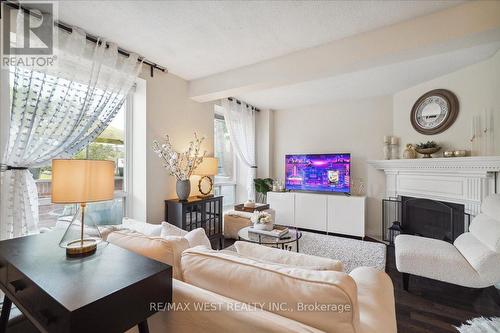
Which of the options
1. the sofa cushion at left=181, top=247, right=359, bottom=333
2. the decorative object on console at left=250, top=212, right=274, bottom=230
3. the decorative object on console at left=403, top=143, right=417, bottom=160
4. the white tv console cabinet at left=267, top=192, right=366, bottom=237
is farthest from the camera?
the white tv console cabinet at left=267, top=192, right=366, bottom=237

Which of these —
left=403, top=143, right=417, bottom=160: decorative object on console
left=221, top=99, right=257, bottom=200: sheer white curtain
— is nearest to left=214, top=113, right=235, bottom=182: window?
left=221, top=99, right=257, bottom=200: sheer white curtain

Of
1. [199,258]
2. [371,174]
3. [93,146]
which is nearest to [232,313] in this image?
[199,258]

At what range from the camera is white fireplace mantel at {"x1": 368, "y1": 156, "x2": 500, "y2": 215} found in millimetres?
2521

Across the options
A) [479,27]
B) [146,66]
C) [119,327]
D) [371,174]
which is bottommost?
[119,327]

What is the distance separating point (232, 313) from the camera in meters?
0.82

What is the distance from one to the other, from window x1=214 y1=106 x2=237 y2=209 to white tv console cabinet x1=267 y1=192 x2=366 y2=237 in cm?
81

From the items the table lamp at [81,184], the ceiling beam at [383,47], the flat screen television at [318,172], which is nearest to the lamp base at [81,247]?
the table lamp at [81,184]

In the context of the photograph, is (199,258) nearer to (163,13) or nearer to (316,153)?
(163,13)

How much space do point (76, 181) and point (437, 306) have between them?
2841mm

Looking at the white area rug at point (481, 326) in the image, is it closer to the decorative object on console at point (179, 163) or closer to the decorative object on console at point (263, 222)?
the decorative object on console at point (263, 222)

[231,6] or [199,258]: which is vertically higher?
[231,6]

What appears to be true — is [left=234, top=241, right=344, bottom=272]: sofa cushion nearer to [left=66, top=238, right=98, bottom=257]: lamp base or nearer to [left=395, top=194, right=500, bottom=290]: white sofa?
[left=66, top=238, right=98, bottom=257]: lamp base

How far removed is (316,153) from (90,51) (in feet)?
12.6

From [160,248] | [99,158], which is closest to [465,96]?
[160,248]
